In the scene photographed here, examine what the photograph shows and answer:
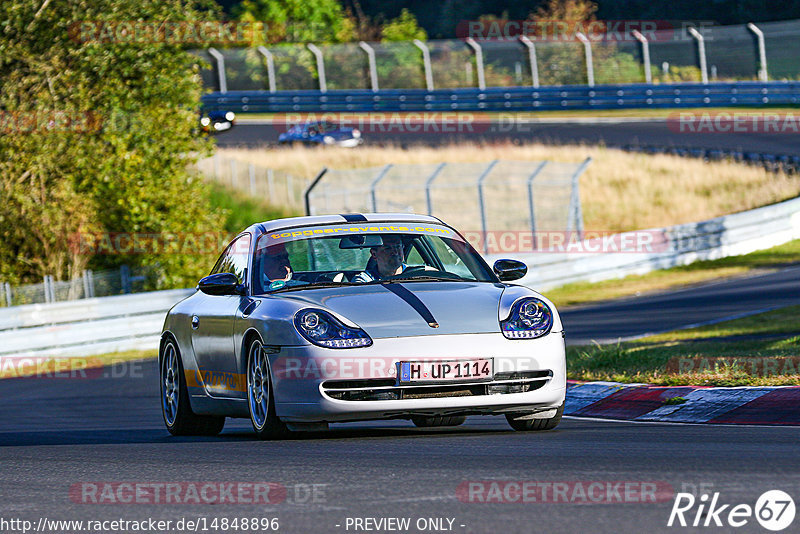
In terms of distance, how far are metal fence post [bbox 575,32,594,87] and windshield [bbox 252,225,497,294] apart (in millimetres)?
37111

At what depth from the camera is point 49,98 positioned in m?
26.2

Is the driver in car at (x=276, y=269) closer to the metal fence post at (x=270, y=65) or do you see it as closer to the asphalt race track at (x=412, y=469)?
the asphalt race track at (x=412, y=469)

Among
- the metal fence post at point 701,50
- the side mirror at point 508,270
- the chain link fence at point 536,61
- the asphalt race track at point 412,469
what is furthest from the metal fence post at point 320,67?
the side mirror at point 508,270

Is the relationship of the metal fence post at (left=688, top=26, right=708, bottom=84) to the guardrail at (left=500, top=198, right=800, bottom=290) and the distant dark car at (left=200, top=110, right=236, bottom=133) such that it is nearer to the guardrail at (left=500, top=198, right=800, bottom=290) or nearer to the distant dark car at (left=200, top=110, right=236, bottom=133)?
the distant dark car at (left=200, top=110, right=236, bottom=133)

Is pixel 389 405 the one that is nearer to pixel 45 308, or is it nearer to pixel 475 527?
pixel 475 527

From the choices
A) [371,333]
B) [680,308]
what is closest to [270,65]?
[680,308]

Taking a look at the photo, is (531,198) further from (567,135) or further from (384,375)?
(384,375)

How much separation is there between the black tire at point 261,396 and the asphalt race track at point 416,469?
0.36 ft

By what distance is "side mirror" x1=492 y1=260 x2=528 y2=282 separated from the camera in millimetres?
9125

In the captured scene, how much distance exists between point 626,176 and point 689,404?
28.6 m

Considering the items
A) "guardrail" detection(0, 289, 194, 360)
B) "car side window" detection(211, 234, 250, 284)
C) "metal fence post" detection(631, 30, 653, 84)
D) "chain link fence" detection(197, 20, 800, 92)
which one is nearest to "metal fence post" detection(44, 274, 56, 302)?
"guardrail" detection(0, 289, 194, 360)

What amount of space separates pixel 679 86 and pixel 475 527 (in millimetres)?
41297

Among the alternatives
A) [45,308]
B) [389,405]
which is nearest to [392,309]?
[389,405]

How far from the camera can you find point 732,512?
17.5 ft
